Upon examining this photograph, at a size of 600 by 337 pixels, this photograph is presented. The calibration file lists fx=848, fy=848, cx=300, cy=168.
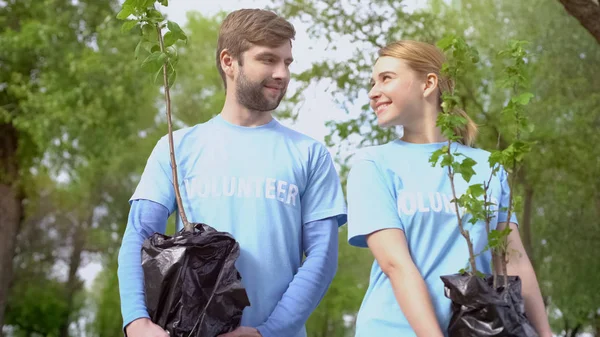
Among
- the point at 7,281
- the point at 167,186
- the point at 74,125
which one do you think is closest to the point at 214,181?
the point at 167,186

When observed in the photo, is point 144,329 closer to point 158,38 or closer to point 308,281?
point 308,281

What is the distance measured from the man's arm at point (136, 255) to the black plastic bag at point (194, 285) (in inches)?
5.2

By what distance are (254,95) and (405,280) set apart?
115cm

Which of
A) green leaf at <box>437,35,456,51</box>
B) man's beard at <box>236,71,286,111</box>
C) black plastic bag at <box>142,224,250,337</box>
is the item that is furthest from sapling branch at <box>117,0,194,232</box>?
green leaf at <box>437,35,456,51</box>

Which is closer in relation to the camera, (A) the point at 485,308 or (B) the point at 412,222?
(A) the point at 485,308

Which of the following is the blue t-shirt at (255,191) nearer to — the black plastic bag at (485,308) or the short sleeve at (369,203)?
the short sleeve at (369,203)

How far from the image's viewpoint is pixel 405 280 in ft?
11.2

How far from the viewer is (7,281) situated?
2094 centimetres

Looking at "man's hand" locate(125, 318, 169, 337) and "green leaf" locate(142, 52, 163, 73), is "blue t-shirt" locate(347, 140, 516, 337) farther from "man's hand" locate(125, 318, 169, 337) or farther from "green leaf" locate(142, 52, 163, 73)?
"green leaf" locate(142, 52, 163, 73)

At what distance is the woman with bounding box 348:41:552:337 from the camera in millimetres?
3473

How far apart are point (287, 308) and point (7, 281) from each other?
18794mm

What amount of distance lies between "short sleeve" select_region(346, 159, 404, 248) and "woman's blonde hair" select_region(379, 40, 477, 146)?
443mm

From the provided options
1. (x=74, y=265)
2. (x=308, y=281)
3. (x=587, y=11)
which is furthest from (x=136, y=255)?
(x=74, y=265)

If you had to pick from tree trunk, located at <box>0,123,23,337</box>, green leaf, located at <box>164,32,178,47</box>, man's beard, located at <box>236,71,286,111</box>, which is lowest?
tree trunk, located at <box>0,123,23,337</box>
